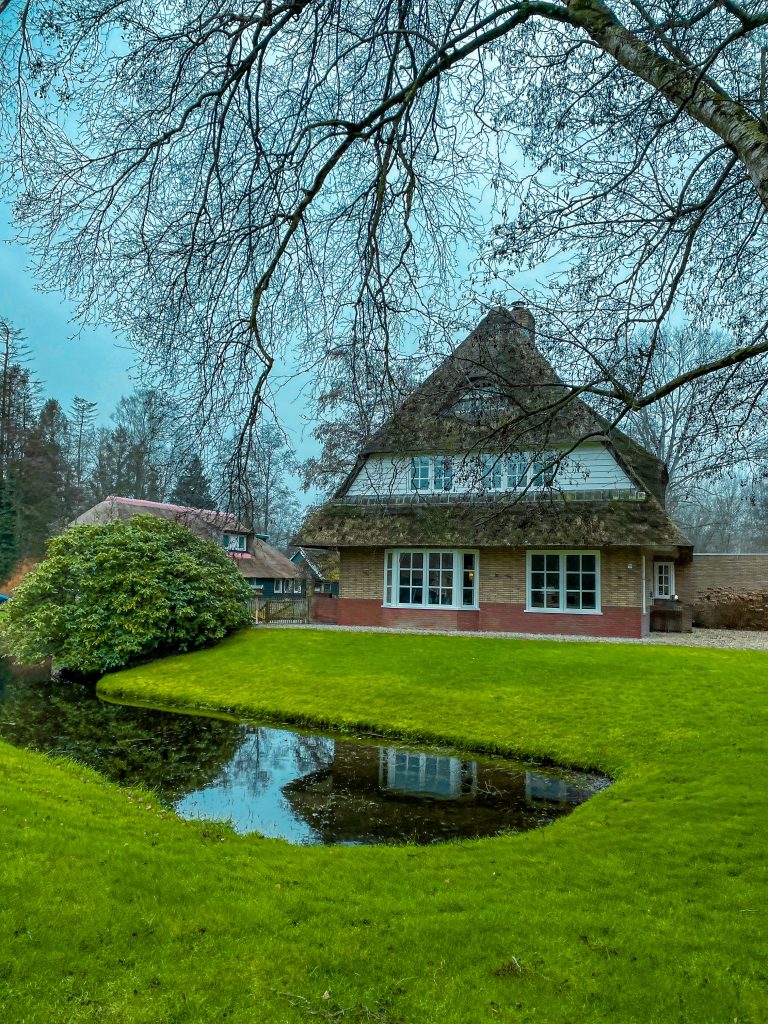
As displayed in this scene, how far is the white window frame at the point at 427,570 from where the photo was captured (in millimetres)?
20109

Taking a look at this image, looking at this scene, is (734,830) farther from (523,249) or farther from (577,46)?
(577,46)

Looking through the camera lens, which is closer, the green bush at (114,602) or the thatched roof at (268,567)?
the green bush at (114,602)

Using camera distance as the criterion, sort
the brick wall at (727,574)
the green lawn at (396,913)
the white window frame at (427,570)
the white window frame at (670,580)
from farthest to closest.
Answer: the brick wall at (727,574) → the white window frame at (670,580) → the white window frame at (427,570) → the green lawn at (396,913)

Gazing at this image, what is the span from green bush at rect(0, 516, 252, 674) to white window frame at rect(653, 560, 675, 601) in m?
14.5

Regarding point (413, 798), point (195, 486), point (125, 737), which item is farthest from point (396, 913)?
point (125, 737)

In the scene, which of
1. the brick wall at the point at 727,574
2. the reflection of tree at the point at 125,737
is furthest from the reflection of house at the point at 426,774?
the brick wall at the point at 727,574

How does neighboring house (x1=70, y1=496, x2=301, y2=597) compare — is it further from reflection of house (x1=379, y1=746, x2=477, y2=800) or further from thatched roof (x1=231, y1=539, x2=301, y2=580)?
reflection of house (x1=379, y1=746, x2=477, y2=800)

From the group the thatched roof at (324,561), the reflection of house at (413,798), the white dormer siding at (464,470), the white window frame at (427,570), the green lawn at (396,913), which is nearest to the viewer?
the green lawn at (396,913)

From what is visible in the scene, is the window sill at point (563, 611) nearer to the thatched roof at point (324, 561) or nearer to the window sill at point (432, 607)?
the window sill at point (432, 607)

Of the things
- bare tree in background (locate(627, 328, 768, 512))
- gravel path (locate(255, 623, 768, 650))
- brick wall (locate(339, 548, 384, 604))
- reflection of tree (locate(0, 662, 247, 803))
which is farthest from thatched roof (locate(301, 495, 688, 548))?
bare tree in background (locate(627, 328, 768, 512))

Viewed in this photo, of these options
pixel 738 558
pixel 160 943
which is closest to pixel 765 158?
pixel 160 943

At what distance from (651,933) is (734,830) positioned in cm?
254

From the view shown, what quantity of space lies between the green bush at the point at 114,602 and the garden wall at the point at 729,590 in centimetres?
1720

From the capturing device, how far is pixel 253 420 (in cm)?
462
